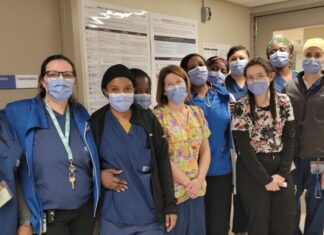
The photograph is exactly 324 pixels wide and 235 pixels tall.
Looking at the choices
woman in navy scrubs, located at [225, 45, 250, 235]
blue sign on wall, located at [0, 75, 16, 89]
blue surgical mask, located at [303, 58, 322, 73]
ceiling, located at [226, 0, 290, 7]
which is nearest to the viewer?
blue sign on wall, located at [0, 75, 16, 89]

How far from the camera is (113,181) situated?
5.24ft

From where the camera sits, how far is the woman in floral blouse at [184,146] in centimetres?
184

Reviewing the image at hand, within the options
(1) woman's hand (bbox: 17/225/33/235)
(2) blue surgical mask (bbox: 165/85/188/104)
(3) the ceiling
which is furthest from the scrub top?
(3) the ceiling

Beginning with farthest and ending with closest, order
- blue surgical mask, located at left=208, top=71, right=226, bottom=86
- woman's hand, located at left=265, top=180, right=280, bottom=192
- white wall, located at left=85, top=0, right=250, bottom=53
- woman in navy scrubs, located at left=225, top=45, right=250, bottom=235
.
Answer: white wall, located at left=85, top=0, right=250, bottom=53, woman in navy scrubs, located at left=225, top=45, right=250, bottom=235, blue surgical mask, located at left=208, top=71, right=226, bottom=86, woman's hand, located at left=265, top=180, right=280, bottom=192

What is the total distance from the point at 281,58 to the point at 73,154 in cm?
186

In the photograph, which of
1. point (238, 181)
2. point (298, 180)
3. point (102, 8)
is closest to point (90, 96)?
point (102, 8)

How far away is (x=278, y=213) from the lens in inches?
77.8

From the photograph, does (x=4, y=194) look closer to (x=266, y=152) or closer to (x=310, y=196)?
(x=266, y=152)

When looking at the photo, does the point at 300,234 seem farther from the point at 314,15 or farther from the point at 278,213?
the point at 314,15

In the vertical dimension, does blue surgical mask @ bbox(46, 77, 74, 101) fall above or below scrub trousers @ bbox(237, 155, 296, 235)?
above

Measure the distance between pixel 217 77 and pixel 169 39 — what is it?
0.67 meters

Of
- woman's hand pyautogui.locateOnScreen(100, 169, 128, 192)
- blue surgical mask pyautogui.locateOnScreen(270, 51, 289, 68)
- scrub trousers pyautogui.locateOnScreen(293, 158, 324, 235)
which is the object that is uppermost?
blue surgical mask pyautogui.locateOnScreen(270, 51, 289, 68)

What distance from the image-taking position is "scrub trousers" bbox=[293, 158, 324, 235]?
2287 millimetres

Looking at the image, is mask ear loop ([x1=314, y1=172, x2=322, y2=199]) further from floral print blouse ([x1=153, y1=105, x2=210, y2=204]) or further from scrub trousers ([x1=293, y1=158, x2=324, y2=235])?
floral print blouse ([x1=153, y1=105, x2=210, y2=204])
